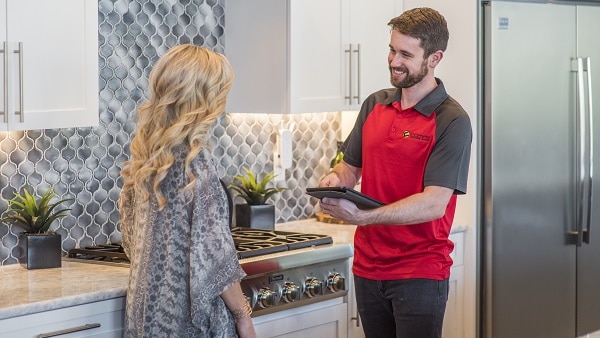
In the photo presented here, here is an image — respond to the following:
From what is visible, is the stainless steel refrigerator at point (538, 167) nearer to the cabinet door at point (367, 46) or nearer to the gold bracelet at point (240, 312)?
the cabinet door at point (367, 46)

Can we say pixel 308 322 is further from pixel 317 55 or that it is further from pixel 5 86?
pixel 5 86

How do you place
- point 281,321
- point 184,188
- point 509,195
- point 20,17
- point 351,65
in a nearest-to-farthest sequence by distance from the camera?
1. point 184,188
2. point 20,17
3. point 281,321
4. point 351,65
5. point 509,195

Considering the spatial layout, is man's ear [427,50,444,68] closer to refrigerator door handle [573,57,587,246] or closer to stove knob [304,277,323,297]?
stove knob [304,277,323,297]

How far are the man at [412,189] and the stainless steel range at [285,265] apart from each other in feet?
1.07

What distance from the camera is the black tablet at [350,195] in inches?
124

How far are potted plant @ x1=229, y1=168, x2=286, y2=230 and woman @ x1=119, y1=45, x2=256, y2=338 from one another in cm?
136

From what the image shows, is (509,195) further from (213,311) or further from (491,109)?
(213,311)

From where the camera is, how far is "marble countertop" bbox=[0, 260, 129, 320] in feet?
9.59

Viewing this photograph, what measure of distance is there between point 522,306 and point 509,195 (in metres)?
0.53

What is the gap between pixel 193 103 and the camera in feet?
9.40

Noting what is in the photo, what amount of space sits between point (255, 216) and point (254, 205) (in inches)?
2.0

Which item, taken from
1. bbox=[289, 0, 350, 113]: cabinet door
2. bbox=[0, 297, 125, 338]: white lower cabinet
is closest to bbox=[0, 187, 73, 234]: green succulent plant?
bbox=[0, 297, 125, 338]: white lower cabinet

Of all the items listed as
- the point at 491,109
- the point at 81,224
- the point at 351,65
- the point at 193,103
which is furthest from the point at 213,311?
the point at 491,109

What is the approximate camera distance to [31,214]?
3504 millimetres
